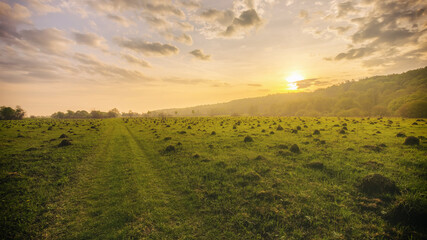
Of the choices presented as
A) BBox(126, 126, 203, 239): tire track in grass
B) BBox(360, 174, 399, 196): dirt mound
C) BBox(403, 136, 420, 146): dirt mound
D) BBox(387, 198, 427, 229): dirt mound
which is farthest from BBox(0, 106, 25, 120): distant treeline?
BBox(403, 136, 420, 146): dirt mound

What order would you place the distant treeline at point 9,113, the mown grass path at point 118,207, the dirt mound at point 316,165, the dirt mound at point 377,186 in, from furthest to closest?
the distant treeline at point 9,113 < the dirt mound at point 316,165 < the dirt mound at point 377,186 < the mown grass path at point 118,207

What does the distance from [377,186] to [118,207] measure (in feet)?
54.3

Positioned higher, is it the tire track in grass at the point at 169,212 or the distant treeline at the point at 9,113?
the distant treeline at the point at 9,113

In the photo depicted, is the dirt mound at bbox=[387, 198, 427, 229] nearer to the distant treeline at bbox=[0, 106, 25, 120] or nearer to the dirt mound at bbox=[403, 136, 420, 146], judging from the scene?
the dirt mound at bbox=[403, 136, 420, 146]

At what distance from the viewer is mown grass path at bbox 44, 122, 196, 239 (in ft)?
27.4

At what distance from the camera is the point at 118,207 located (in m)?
10.3

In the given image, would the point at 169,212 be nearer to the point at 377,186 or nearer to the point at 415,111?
the point at 377,186

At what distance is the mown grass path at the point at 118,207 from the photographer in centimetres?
834

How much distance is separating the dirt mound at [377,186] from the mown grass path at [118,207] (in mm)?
11604

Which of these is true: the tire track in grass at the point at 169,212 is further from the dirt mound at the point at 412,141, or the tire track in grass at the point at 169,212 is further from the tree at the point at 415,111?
the tree at the point at 415,111

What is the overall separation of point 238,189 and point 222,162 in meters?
5.36

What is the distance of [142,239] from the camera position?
25.6 ft

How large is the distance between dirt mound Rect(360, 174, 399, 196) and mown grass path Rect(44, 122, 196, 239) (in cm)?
1160

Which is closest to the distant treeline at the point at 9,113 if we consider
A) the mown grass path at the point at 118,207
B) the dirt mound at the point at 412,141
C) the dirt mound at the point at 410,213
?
the mown grass path at the point at 118,207
